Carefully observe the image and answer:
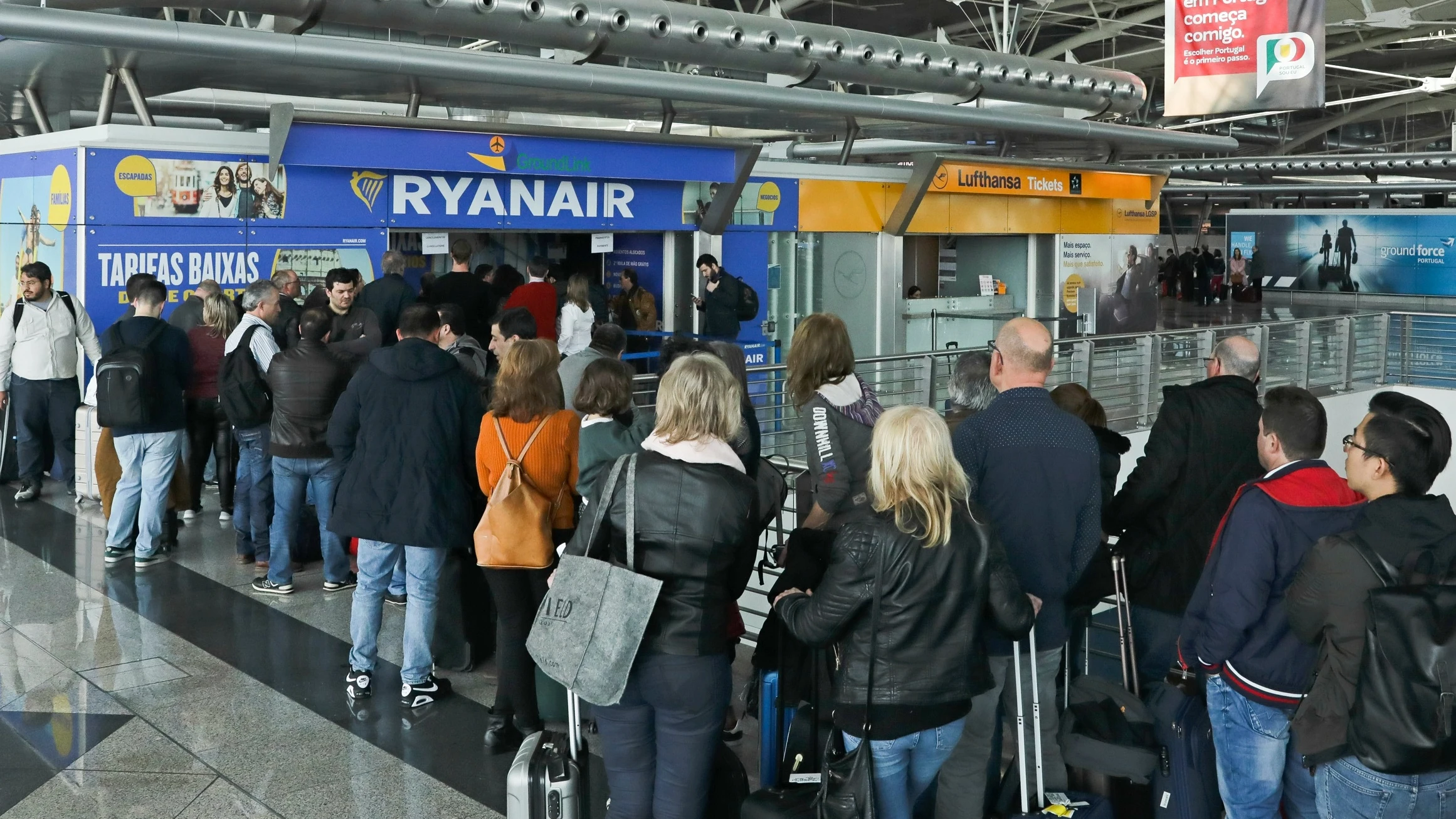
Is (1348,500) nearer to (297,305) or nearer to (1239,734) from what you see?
(1239,734)

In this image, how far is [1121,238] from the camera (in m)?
16.9

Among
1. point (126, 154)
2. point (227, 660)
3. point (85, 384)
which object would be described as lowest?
point (227, 660)

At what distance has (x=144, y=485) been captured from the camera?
7.33m

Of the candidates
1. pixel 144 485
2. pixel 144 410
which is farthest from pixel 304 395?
pixel 144 485

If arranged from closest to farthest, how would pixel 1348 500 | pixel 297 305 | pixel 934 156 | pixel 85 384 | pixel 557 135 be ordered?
pixel 1348 500 → pixel 297 305 → pixel 85 384 → pixel 557 135 → pixel 934 156

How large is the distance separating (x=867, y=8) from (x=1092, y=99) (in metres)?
7.26

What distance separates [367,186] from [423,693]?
563 cm

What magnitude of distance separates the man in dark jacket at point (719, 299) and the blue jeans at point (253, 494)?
461cm

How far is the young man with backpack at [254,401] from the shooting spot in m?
7.08

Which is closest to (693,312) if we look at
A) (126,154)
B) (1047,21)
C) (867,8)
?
(126,154)

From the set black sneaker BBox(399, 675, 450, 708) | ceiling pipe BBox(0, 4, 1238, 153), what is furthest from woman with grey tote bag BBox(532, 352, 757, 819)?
ceiling pipe BBox(0, 4, 1238, 153)

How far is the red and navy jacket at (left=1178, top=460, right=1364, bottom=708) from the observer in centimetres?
342

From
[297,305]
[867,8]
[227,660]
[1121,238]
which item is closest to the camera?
[227,660]

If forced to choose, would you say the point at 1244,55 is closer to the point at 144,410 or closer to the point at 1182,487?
the point at 1182,487
